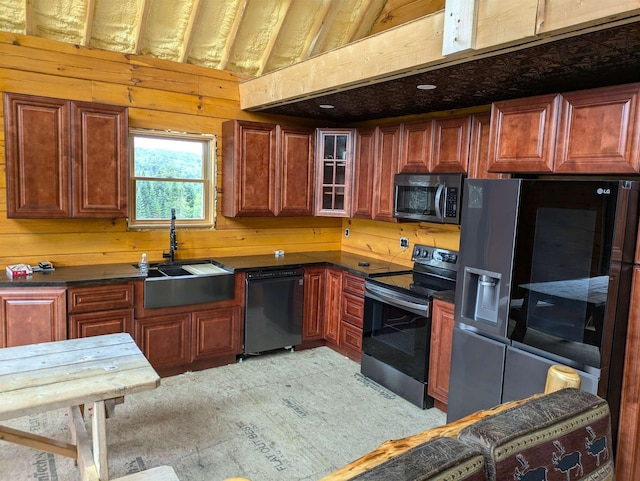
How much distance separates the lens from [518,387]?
2604 mm

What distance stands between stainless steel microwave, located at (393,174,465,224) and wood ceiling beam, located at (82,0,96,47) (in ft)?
8.96

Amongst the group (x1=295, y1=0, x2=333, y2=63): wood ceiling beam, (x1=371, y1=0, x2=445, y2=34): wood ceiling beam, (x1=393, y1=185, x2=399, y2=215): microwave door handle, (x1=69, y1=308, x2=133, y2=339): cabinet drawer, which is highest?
(x1=371, y1=0, x2=445, y2=34): wood ceiling beam

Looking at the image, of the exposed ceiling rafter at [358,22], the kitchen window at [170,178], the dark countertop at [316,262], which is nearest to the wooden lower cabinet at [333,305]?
the dark countertop at [316,262]

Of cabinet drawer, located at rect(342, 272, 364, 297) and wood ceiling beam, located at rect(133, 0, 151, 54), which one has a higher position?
wood ceiling beam, located at rect(133, 0, 151, 54)

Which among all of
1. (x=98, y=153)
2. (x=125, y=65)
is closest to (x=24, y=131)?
(x=98, y=153)

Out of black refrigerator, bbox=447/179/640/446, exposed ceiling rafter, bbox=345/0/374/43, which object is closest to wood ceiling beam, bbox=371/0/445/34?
exposed ceiling rafter, bbox=345/0/374/43

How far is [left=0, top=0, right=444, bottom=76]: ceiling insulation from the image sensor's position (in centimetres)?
360

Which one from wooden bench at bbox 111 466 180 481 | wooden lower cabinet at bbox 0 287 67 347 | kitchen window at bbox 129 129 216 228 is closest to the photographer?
wooden bench at bbox 111 466 180 481

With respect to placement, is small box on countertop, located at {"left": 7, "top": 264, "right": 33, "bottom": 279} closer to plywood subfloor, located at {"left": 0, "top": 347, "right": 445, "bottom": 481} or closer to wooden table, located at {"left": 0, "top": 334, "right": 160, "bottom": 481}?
plywood subfloor, located at {"left": 0, "top": 347, "right": 445, "bottom": 481}

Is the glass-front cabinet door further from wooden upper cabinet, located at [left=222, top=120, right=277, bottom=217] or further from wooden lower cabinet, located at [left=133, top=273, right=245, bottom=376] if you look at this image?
wooden lower cabinet, located at [left=133, top=273, right=245, bottom=376]

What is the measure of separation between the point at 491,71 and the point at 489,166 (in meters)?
0.60

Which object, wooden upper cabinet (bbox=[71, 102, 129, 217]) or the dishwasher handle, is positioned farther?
the dishwasher handle

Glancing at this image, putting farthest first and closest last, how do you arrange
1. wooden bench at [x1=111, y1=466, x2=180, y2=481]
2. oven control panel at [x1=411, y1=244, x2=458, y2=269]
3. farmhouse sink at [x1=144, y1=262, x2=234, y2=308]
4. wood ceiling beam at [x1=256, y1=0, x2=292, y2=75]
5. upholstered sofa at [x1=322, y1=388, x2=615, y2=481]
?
1. wood ceiling beam at [x1=256, y1=0, x2=292, y2=75]
2. oven control panel at [x1=411, y1=244, x2=458, y2=269]
3. farmhouse sink at [x1=144, y1=262, x2=234, y2=308]
4. wooden bench at [x1=111, y1=466, x2=180, y2=481]
5. upholstered sofa at [x1=322, y1=388, x2=615, y2=481]

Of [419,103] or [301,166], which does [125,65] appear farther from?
[419,103]
